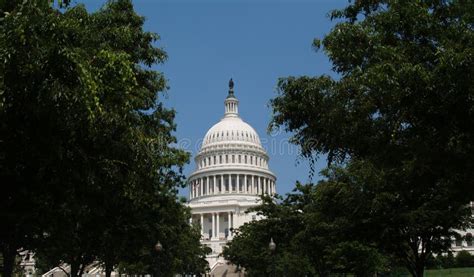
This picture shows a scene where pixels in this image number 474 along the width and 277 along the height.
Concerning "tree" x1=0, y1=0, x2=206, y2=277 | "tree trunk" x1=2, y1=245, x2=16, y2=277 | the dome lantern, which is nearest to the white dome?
the dome lantern

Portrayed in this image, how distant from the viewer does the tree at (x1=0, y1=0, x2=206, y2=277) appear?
1253 cm

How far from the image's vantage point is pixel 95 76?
13.4 meters

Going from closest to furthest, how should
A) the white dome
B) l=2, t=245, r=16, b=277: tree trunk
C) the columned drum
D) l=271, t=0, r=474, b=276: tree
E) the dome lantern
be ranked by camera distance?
l=271, t=0, r=474, b=276: tree
l=2, t=245, r=16, b=277: tree trunk
the columned drum
the white dome
the dome lantern

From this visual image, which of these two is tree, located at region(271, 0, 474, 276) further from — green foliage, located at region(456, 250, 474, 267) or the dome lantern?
the dome lantern

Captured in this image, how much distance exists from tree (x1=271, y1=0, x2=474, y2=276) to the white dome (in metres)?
144

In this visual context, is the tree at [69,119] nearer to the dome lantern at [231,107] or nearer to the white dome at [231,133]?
the white dome at [231,133]

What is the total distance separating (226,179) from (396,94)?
145m

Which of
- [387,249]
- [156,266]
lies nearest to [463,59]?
[387,249]

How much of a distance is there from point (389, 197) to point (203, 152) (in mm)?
134904

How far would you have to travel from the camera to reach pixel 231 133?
543 ft

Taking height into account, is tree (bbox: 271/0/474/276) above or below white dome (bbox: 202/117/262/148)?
below

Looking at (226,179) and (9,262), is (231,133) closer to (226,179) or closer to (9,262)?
(226,179)

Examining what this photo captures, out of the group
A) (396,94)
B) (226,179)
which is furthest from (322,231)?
(226,179)

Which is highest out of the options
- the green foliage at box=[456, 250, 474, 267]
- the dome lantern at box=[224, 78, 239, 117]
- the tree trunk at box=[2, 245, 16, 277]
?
the dome lantern at box=[224, 78, 239, 117]
